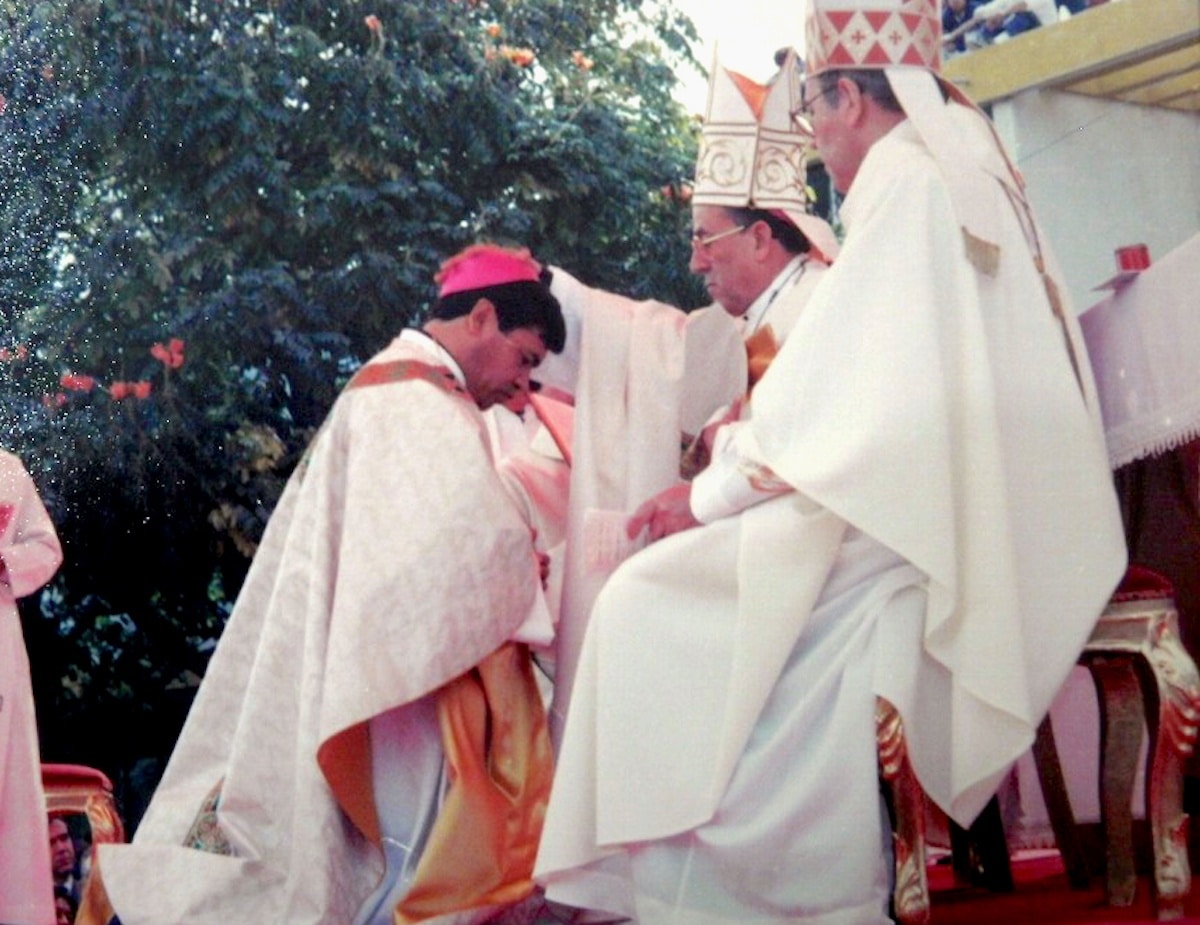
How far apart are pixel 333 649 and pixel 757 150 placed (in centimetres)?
131

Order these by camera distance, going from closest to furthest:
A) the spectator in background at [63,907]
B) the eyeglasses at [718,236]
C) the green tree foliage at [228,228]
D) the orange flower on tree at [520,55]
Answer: the eyeglasses at [718,236] < the spectator in background at [63,907] < the green tree foliage at [228,228] < the orange flower on tree at [520,55]

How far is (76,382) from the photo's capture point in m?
4.20

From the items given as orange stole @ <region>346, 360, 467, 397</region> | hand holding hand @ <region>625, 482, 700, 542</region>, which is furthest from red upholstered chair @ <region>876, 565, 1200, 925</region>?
orange stole @ <region>346, 360, 467, 397</region>

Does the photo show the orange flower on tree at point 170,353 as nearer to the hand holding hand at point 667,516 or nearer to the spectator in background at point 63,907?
the spectator in background at point 63,907

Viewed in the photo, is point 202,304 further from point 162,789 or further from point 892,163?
point 892,163

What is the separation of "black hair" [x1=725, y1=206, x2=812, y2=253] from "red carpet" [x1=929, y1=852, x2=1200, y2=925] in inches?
48.6

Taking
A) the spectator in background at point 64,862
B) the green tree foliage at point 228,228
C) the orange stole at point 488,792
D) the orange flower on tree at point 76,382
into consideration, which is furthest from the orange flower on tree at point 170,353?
the orange stole at point 488,792

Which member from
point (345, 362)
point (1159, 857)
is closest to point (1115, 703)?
point (1159, 857)

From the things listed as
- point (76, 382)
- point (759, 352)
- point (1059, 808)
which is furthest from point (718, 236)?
point (76, 382)

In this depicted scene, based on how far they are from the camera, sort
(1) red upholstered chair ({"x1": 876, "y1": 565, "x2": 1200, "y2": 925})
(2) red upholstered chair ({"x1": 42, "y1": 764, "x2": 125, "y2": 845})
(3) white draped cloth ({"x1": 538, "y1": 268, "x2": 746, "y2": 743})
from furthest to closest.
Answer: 1. (2) red upholstered chair ({"x1": 42, "y1": 764, "x2": 125, "y2": 845})
2. (3) white draped cloth ({"x1": 538, "y1": 268, "x2": 746, "y2": 743})
3. (1) red upholstered chair ({"x1": 876, "y1": 565, "x2": 1200, "y2": 925})

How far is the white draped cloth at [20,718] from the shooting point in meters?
3.83

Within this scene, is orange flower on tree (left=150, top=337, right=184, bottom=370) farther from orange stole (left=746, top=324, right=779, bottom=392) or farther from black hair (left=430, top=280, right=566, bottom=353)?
orange stole (left=746, top=324, right=779, bottom=392)

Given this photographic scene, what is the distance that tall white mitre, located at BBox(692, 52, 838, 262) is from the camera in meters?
3.47

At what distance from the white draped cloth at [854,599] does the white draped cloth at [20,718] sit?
66.8 inches
